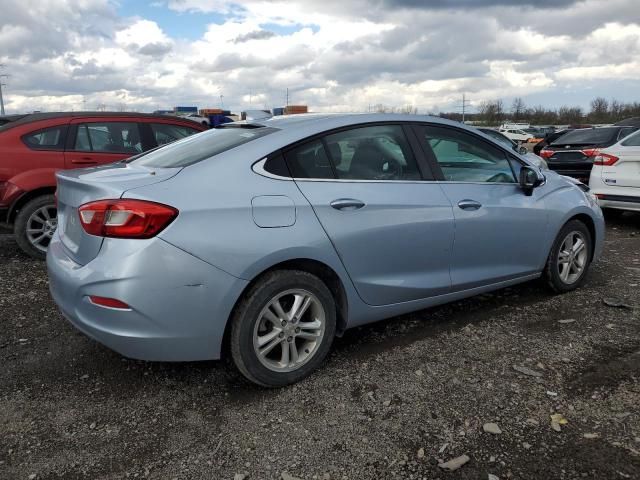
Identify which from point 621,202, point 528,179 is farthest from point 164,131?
point 621,202

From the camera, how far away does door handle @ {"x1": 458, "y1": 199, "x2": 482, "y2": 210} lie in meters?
3.66

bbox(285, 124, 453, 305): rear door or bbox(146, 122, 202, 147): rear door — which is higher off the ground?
bbox(146, 122, 202, 147): rear door

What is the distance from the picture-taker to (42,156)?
580cm

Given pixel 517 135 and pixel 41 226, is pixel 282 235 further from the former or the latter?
pixel 517 135

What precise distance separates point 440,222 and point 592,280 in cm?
245

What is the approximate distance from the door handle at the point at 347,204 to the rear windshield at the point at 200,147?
604 mm

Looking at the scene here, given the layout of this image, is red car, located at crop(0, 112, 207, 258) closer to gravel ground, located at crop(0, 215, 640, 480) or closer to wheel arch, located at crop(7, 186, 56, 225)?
wheel arch, located at crop(7, 186, 56, 225)

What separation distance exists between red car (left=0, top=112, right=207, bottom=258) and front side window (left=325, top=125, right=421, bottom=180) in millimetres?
3881

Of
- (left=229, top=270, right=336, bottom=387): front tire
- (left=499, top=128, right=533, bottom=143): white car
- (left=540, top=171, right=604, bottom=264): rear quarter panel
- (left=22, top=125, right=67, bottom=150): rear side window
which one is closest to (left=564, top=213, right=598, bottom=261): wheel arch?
(left=540, top=171, right=604, bottom=264): rear quarter panel

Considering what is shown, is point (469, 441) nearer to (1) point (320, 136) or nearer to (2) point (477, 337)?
(2) point (477, 337)

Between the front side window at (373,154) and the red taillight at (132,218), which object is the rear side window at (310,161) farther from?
the red taillight at (132,218)

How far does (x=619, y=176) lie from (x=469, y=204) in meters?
4.69

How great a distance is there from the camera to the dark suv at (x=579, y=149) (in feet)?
31.0

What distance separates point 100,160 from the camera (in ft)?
20.1
